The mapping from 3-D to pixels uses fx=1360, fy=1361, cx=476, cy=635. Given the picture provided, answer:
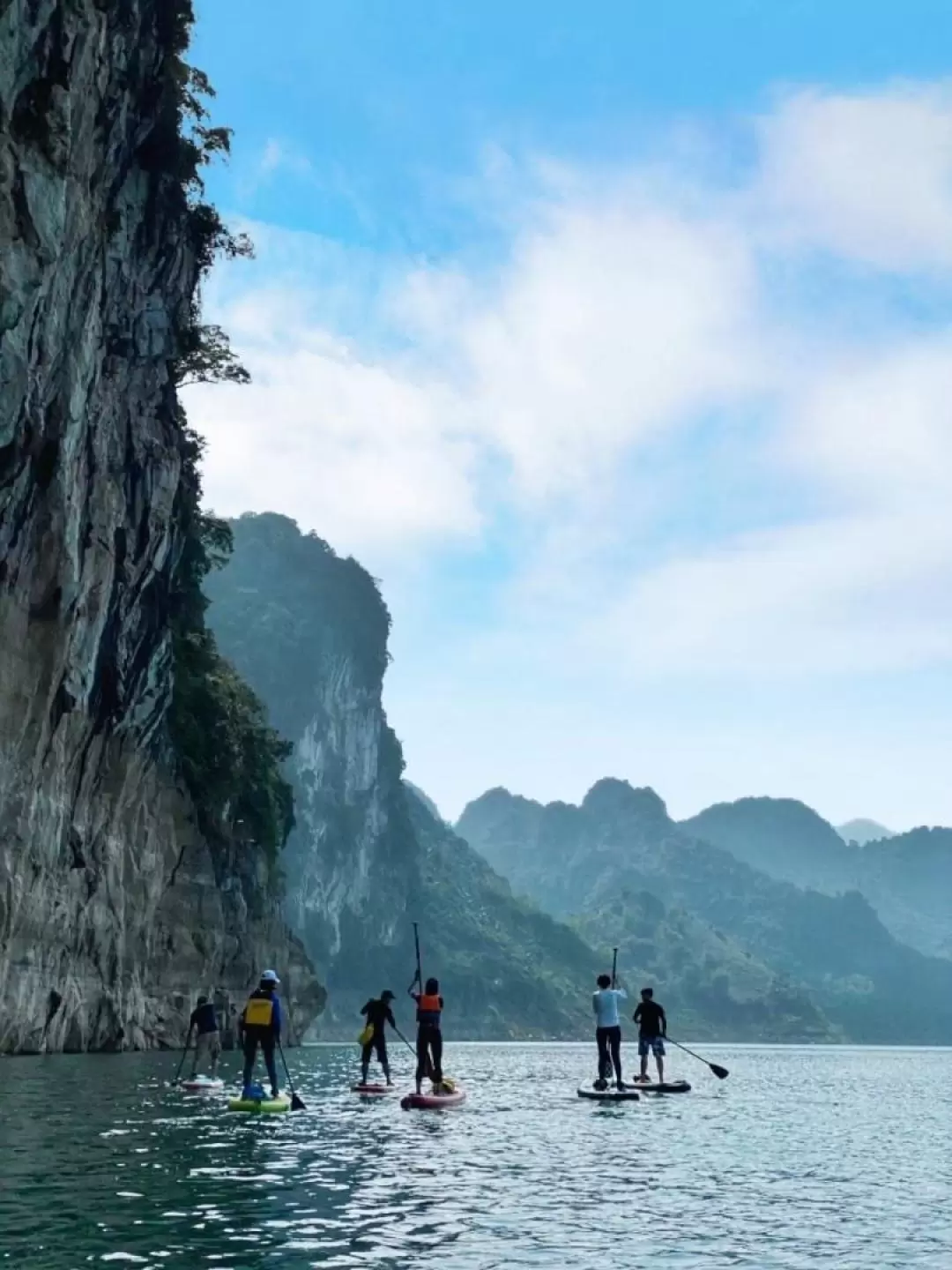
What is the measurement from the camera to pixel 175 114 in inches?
2174

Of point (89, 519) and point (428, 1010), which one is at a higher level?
point (89, 519)

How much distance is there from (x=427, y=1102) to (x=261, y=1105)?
3.30 m

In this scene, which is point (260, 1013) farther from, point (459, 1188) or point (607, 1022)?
point (459, 1188)

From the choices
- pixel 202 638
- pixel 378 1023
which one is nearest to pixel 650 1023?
pixel 378 1023

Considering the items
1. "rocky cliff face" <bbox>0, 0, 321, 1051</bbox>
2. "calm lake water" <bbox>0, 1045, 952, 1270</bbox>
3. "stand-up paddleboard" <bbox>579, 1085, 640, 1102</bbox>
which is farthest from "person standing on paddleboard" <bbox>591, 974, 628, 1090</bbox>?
"rocky cliff face" <bbox>0, 0, 321, 1051</bbox>

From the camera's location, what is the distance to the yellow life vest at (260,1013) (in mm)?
24406

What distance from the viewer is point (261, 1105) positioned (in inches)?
944

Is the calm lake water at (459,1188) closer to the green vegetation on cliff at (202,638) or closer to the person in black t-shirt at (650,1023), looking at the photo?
the person in black t-shirt at (650,1023)

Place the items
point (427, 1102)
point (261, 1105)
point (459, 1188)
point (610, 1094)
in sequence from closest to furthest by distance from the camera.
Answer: point (459, 1188) < point (261, 1105) < point (427, 1102) < point (610, 1094)

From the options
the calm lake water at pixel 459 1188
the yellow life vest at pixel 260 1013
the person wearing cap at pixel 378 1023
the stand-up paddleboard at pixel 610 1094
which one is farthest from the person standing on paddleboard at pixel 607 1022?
the yellow life vest at pixel 260 1013

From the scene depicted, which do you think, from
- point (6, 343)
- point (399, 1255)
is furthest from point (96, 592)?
point (399, 1255)

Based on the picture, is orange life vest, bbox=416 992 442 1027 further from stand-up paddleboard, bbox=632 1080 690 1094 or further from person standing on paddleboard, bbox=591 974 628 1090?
stand-up paddleboard, bbox=632 1080 690 1094

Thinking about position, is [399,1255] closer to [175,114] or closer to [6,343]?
[6,343]

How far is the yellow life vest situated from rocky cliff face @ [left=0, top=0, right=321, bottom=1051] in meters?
17.7
